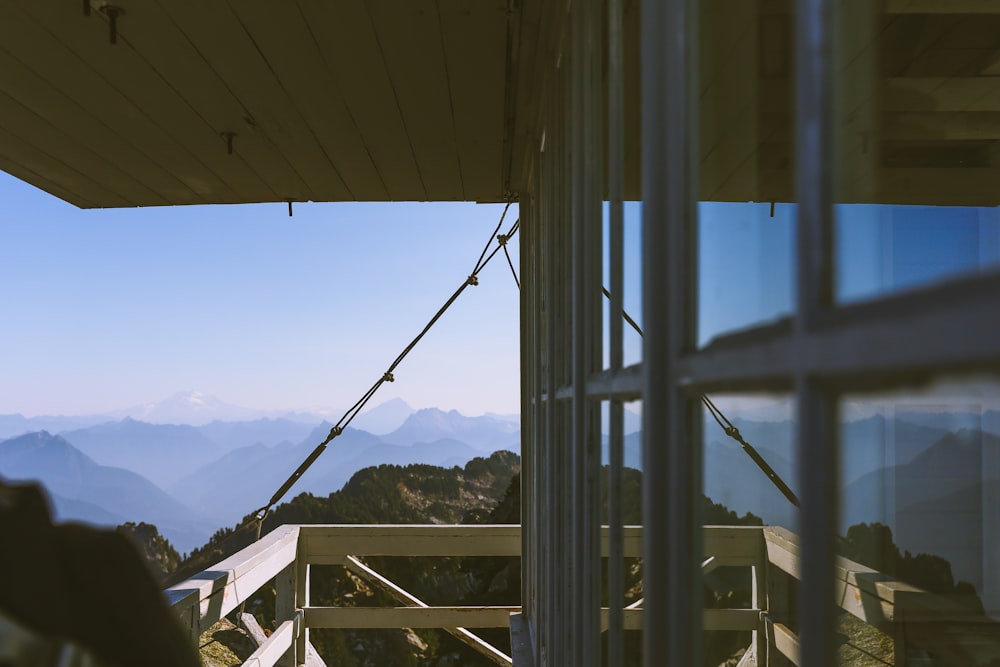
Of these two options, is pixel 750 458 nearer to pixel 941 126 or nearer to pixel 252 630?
pixel 941 126

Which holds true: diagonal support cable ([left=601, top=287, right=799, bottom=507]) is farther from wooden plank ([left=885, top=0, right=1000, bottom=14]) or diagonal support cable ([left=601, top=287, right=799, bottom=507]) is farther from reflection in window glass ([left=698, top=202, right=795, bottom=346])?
wooden plank ([left=885, top=0, right=1000, bottom=14])

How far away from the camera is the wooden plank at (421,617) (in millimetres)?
2834

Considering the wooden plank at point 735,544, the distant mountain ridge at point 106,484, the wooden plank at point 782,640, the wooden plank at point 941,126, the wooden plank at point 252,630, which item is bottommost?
the distant mountain ridge at point 106,484

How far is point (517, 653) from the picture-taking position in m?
2.27

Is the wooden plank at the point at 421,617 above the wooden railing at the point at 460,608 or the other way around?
the other way around

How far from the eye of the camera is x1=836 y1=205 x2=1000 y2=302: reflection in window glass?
0.24 meters

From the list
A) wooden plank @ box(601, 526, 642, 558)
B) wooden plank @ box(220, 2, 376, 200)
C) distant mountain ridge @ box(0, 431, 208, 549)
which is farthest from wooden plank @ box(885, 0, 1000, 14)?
distant mountain ridge @ box(0, 431, 208, 549)

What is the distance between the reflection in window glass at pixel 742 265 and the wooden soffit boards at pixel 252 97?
→ 1.21 meters

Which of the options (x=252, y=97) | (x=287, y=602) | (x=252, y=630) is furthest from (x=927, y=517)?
(x=252, y=630)

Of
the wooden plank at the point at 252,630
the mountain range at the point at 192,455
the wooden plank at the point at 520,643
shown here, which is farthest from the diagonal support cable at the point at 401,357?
the mountain range at the point at 192,455

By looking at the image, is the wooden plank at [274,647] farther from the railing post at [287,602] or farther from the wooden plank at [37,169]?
the wooden plank at [37,169]

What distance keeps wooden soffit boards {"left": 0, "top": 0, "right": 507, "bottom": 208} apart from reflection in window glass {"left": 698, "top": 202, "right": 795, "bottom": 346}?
1213 millimetres

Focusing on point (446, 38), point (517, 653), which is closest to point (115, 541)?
point (446, 38)

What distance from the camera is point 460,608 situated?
2850 mm
